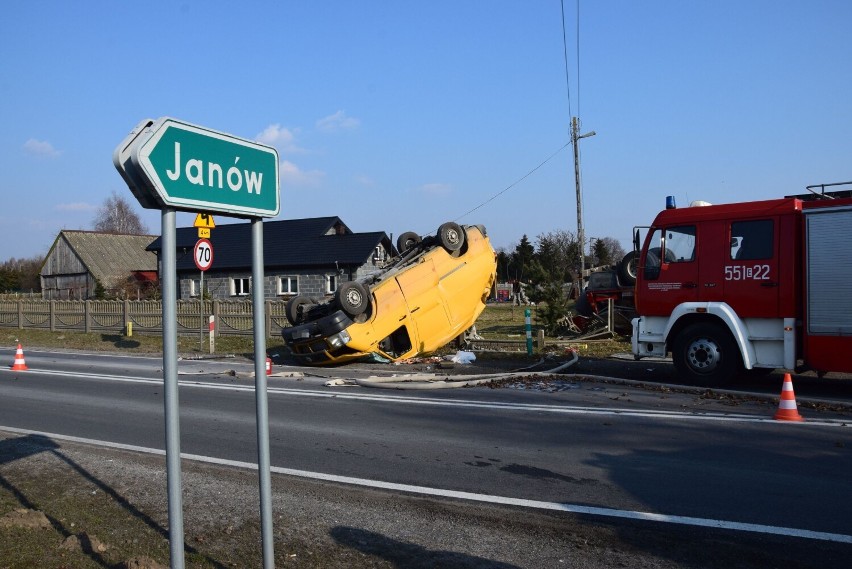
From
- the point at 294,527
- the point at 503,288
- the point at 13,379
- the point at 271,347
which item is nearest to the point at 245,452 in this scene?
the point at 294,527

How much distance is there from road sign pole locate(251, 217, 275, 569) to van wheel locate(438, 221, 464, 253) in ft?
42.1

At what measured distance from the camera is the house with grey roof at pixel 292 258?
42.1 metres

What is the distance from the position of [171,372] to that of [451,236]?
13.8 m

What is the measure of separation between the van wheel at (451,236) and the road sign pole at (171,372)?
1345cm

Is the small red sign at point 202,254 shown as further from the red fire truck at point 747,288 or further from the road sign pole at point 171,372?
the road sign pole at point 171,372

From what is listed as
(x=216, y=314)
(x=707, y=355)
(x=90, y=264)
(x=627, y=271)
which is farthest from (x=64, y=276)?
(x=707, y=355)

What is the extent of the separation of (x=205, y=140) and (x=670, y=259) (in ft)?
33.1

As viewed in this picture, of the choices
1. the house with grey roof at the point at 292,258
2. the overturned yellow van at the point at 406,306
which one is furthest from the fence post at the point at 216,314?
the house with grey roof at the point at 292,258

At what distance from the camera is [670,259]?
1218 centimetres

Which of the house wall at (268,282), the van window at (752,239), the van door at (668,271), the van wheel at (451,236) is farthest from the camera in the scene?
the house wall at (268,282)

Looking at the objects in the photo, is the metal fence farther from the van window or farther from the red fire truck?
the van window

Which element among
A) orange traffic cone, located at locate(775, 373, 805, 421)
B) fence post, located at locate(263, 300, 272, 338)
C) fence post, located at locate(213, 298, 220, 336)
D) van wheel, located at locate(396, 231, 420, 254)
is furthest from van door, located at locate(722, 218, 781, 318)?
fence post, located at locate(213, 298, 220, 336)

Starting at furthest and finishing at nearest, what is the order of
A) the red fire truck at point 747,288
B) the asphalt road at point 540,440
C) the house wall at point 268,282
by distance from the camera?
the house wall at point 268,282, the red fire truck at point 747,288, the asphalt road at point 540,440

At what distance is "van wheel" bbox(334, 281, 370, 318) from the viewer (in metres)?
14.9
